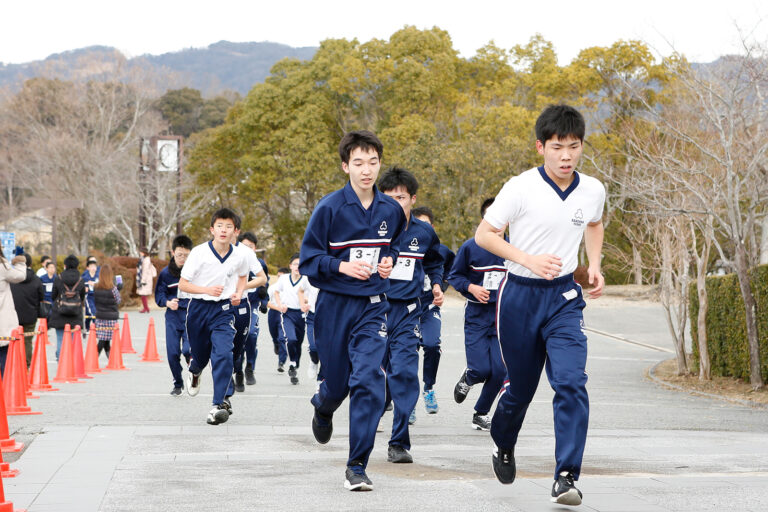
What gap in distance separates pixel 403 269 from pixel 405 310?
18.2 inches

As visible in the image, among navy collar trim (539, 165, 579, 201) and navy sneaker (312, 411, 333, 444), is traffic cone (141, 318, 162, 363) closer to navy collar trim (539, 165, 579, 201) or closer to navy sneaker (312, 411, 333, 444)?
navy sneaker (312, 411, 333, 444)

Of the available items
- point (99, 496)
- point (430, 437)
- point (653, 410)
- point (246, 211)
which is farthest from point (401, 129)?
point (99, 496)

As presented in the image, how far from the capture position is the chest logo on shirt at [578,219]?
5688 mm

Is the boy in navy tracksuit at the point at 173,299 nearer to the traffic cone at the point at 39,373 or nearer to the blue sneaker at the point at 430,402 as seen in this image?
the traffic cone at the point at 39,373

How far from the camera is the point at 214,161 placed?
56.6m

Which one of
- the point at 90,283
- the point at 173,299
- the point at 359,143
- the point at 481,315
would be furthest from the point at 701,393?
the point at 90,283

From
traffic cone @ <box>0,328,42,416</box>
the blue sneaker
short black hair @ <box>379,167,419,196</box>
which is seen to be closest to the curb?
the blue sneaker

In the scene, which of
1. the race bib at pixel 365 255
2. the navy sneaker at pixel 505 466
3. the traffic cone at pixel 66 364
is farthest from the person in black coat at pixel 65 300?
the navy sneaker at pixel 505 466

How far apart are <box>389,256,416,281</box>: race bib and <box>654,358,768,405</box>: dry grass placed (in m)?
7.60

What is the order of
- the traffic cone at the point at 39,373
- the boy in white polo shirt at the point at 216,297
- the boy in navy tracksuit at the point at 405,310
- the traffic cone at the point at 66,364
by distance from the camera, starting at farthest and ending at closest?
the traffic cone at the point at 66,364, the traffic cone at the point at 39,373, the boy in white polo shirt at the point at 216,297, the boy in navy tracksuit at the point at 405,310

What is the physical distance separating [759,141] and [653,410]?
571 cm

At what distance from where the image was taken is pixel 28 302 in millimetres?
14266

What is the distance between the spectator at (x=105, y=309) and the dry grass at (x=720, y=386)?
32.2 feet

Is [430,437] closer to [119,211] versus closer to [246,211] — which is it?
[119,211]
